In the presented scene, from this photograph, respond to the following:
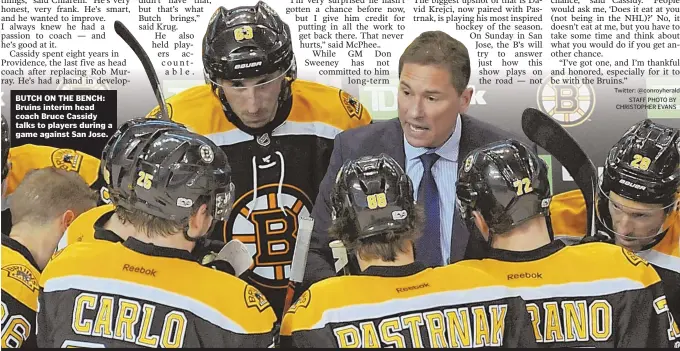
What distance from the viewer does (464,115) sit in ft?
10.4

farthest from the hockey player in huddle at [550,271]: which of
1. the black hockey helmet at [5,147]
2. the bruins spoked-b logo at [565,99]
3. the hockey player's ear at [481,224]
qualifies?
the black hockey helmet at [5,147]

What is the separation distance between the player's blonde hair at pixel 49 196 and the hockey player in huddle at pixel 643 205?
1753mm

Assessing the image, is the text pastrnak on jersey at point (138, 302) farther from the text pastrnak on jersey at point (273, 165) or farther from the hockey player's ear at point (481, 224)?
the hockey player's ear at point (481, 224)

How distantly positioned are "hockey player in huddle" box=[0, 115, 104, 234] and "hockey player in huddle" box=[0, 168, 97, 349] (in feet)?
0.10

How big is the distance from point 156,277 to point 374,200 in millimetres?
700

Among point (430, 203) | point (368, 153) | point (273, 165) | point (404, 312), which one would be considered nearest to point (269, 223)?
point (273, 165)

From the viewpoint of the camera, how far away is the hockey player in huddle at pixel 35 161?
124 inches

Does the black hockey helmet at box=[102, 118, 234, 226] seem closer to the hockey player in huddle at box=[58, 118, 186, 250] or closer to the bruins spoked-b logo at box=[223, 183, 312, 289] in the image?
the hockey player in huddle at box=[58, 118, 186, 250]

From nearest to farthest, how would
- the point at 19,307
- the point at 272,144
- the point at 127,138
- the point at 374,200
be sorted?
1. the point at 374,200
2. the point at 127,138
3. the point at 19,307
4. the point at 272,144

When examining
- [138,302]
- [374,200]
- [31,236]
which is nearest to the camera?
[138,302]

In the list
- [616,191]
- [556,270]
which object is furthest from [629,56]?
[556,270]

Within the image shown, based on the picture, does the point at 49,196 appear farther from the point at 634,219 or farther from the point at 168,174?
the point at 634,219

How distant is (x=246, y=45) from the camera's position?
9.62 feet

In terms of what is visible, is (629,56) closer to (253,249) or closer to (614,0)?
(614,0)
